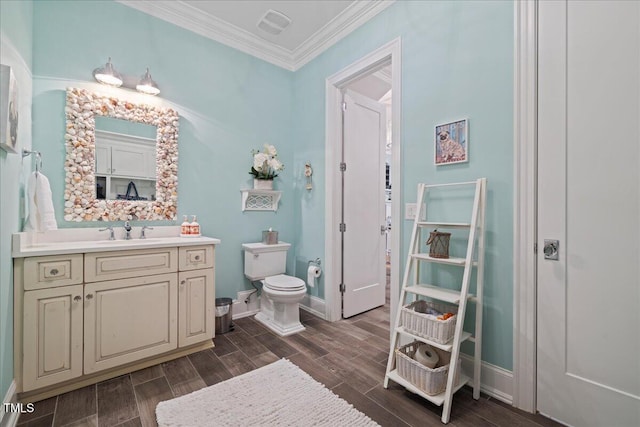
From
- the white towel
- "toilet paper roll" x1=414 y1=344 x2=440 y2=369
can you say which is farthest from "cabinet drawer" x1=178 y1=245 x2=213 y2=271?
"toilet paper roll" x1=414 y1=344 x2=440 y2=369

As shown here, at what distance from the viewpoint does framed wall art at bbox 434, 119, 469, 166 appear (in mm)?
1846

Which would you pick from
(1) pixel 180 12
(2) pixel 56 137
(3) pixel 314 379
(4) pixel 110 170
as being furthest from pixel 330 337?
(1) pixel 180 12

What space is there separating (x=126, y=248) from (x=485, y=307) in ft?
7.88

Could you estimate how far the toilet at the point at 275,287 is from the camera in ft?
8.39

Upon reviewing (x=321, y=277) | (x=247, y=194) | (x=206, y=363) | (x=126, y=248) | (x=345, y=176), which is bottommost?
(x=206, y=363)

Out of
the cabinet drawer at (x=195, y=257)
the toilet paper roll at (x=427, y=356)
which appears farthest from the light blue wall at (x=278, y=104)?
the cabinet drawer at (x=195, y=257)

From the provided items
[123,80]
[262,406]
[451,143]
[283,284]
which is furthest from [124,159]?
[451,143]

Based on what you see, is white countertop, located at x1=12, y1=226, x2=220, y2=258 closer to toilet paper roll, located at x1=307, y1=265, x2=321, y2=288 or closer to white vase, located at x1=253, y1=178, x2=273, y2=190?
white vase, located at x1=253, y1=178, x2=273, y2=190

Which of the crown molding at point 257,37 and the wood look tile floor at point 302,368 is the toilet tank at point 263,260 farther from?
the crown molding at point 257,37

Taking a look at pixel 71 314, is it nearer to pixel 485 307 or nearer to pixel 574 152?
pixel 485 307

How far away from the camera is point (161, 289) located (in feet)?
6.66

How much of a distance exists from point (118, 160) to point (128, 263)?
97cm

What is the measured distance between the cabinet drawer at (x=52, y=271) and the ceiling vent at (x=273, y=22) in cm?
255

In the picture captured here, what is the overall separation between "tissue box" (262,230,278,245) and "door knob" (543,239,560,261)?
2.30 meters
